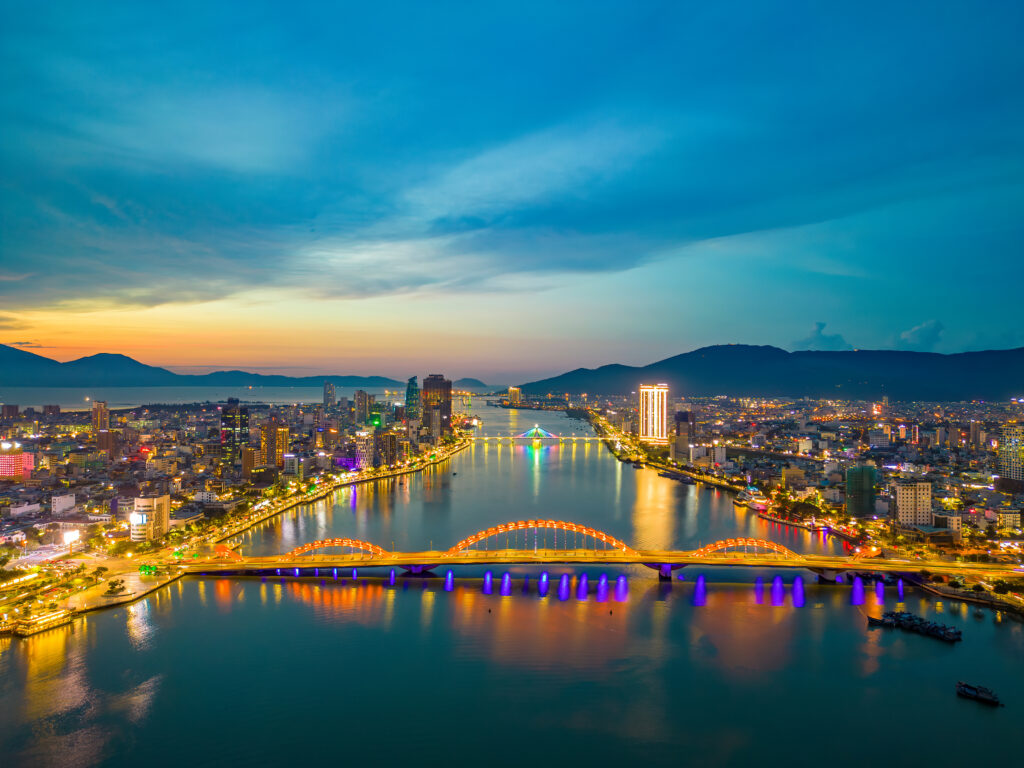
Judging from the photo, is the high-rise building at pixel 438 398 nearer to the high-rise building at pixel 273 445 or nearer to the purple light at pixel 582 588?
the high-rise building at pixel 273 445

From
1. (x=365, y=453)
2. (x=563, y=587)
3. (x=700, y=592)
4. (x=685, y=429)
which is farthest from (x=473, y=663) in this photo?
(x=685, y=429)

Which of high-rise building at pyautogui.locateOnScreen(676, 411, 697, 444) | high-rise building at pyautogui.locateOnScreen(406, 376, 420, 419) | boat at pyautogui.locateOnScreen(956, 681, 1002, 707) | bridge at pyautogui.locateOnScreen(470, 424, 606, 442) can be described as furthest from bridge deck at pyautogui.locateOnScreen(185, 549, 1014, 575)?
high-rise building at pyautogui.locateOnScreen(406, 376, 420, 419)

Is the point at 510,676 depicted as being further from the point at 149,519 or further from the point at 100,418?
the point at 100,418

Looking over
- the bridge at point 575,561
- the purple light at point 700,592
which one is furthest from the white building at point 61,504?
the purple light at point 700,592

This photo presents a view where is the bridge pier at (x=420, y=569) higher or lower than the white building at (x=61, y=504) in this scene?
lower

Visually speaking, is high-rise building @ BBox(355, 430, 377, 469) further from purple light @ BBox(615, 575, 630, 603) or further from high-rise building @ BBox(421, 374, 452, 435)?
purple light @ BBox(615, 575, 630, 603)

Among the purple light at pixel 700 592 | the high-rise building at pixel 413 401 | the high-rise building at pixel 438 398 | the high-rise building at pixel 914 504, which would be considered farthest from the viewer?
the high-rise building at pixel 413 401

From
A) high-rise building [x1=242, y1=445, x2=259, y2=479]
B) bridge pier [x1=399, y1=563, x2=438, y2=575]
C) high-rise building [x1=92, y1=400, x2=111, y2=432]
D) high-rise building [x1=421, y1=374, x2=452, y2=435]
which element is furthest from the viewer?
high-rise building [x1=421, y1=374, x2=452, y2=435]

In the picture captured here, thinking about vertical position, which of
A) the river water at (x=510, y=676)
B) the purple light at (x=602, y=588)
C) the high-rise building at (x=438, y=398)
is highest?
the high-rise building at (x=438, y=398)
